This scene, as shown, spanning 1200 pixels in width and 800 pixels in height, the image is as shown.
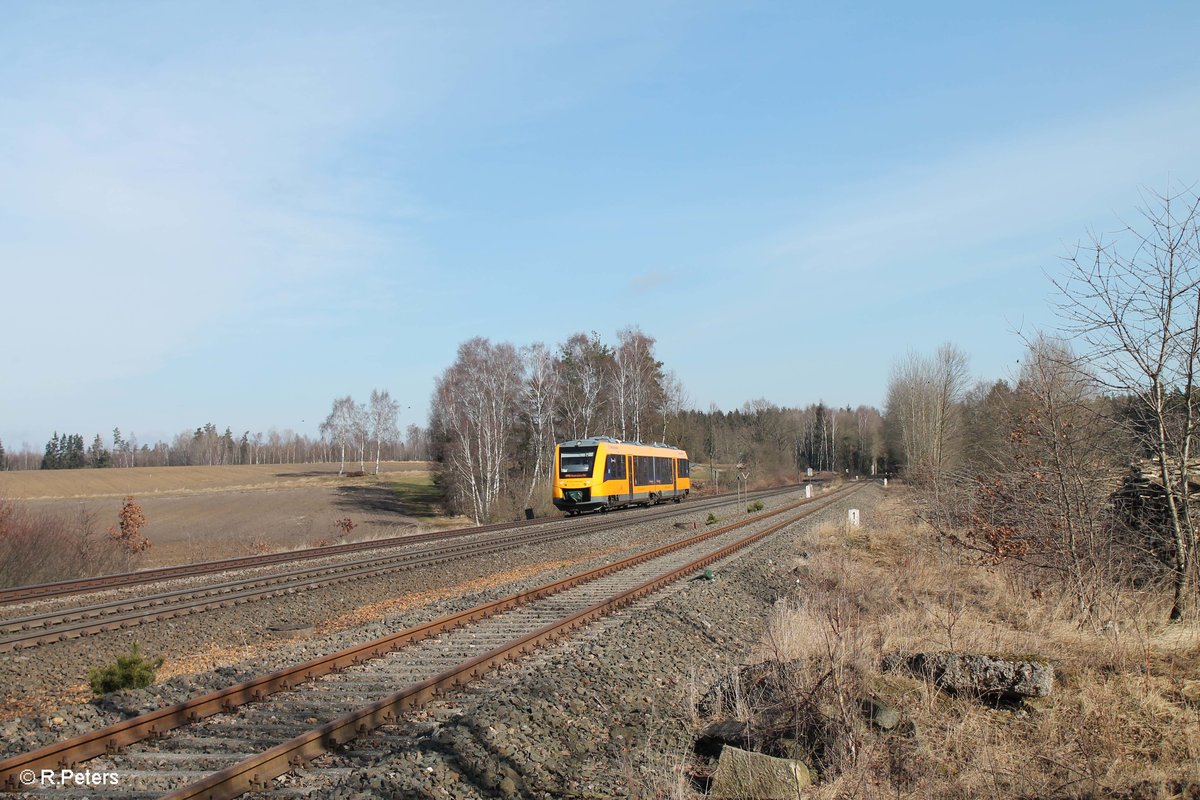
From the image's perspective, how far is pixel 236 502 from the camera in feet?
226

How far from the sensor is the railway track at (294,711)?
5258 mm

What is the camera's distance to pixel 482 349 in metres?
56.6

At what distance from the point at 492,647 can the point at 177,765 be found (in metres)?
4.00

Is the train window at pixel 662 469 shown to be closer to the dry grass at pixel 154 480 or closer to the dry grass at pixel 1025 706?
the dry grass at pixel 1025 706

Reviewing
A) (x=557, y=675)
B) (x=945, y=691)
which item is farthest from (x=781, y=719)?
(x=557, y=675)

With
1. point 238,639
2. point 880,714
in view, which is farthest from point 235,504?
point 880,714

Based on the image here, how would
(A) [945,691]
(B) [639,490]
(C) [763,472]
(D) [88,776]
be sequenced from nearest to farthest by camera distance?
(D) [88,776], (A) [945,691], (B) [639,490], (C) [763,472]

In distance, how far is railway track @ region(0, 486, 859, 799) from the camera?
526 centimetres

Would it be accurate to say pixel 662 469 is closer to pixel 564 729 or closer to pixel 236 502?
pixel 564 729

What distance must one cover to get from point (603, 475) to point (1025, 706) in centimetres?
2755

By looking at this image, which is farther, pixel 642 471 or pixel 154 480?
pixel 154 480

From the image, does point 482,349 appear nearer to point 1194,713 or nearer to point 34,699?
point 34,699

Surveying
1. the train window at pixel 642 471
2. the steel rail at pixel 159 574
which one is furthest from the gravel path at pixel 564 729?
the train window at pixel 642 471

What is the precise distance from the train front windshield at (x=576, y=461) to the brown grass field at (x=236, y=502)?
654 centimetres
